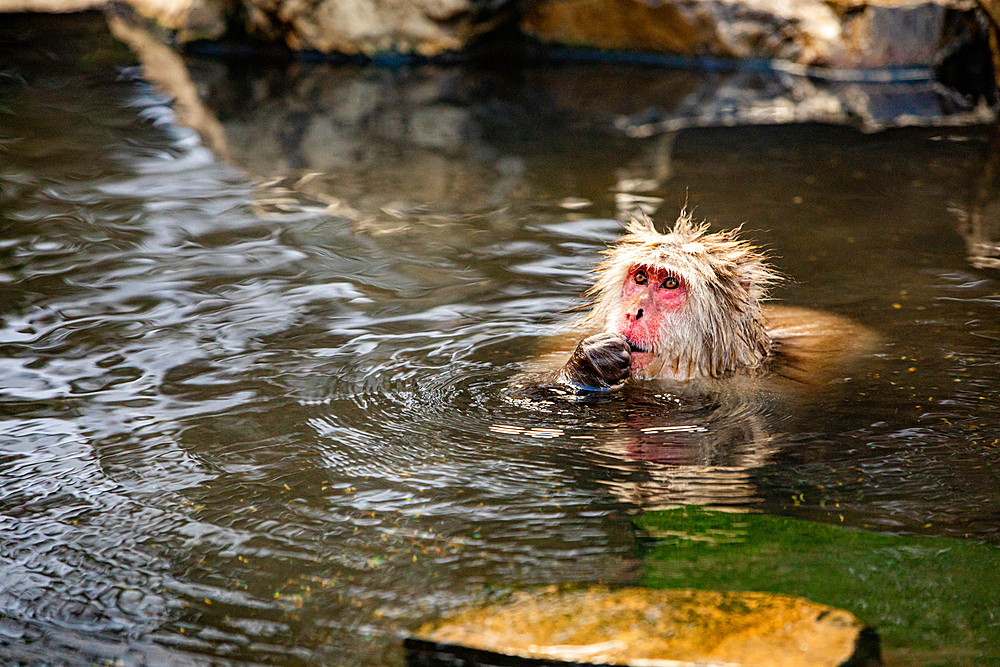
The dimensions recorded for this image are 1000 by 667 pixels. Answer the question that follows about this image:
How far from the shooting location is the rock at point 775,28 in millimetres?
10492

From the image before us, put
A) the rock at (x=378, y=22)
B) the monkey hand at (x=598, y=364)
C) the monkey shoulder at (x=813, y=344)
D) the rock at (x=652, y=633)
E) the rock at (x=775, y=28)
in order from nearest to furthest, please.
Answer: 1. the rock at (x=652, y=633)
2. the monkey hand at (x=598, y=364)
3. the monkey shoulder at (x=813, y=344)
4. the rock at (x=775, y=28)
5. the rock at (x=378, y=22)

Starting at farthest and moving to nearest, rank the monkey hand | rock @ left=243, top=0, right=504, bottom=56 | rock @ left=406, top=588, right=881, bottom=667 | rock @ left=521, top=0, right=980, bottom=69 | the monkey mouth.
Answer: rock @ left=243, top=0, right=504, bottom=56 → rock @ left=521, top=0, right=980, bottom=69 → the monkey mouth → the monkey hand → rock @ left=406, top=588, right=881, bottom=667

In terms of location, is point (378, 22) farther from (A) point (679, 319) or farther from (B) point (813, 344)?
(A) point (679, 319)

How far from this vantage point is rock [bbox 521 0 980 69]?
1049 cm

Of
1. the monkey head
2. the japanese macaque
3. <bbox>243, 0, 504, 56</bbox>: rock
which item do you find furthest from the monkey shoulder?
<bbox>243, 0, 504, 56</bbox>: rock

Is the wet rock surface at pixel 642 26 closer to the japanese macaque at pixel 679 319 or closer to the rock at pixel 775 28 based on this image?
the rock at pixel 775 28

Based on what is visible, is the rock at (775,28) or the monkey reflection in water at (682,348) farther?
the rock at (775,28)

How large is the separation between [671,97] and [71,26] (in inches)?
345

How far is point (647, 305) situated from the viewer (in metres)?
4.16

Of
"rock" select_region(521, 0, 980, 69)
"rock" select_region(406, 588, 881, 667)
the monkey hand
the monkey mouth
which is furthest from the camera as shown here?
"rock" select_region(521, 0, 980, 69)

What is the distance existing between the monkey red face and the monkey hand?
9 cm

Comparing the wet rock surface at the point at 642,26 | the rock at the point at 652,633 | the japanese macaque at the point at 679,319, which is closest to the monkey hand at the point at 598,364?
the japanese macaque at the point at 679,319

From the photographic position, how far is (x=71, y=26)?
1392cm

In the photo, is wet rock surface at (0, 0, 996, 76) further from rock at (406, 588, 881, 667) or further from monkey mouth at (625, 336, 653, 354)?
rock at (406, 588, 881, 667)
